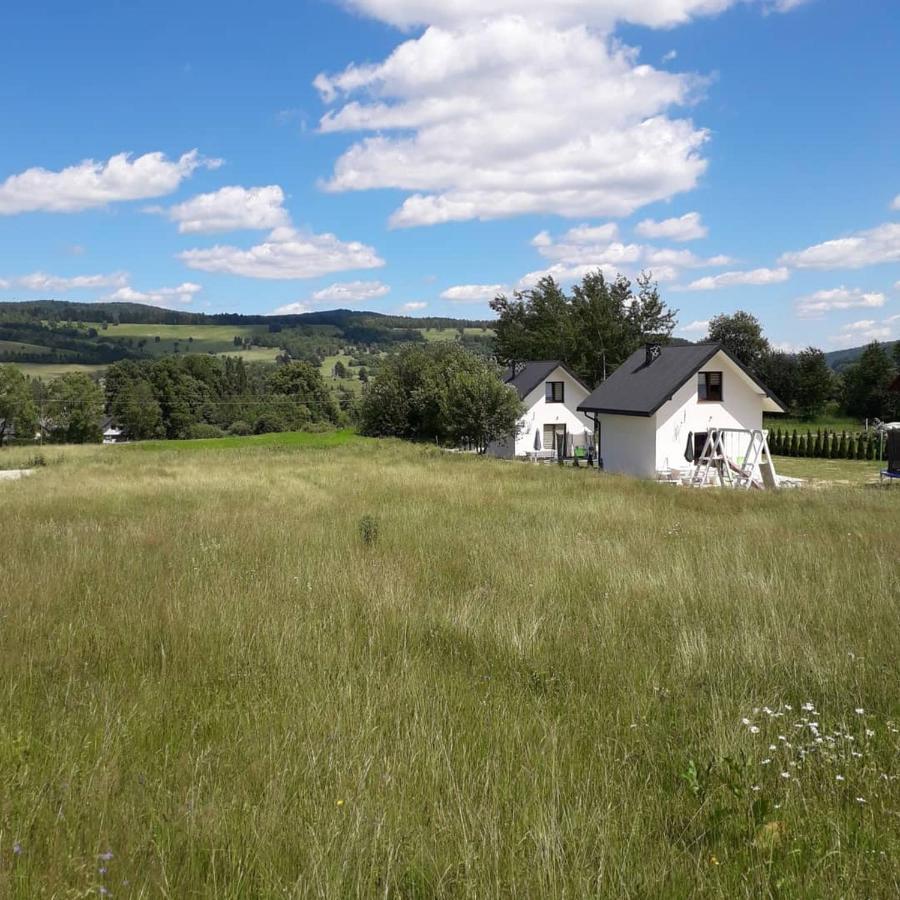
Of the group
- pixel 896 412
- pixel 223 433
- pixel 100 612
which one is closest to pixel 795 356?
pixel 896 412

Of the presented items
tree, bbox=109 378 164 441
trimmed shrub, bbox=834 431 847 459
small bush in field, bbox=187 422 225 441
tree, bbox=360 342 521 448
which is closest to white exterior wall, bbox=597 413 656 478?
tree, bbox=360 342 521 448

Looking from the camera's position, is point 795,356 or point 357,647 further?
point 795,356

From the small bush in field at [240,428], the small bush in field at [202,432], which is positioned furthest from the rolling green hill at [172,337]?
the small bush in field at [202,432]

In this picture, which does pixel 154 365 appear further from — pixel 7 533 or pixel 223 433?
pixel 7 533

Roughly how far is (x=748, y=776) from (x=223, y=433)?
9617 centimetres

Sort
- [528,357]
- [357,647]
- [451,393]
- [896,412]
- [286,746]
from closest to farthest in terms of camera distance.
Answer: [286,746] < [357,647] < [451,393] < [896,412] < [528,357]

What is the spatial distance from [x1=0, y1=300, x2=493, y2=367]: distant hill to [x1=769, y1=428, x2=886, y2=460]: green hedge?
97.4 metres

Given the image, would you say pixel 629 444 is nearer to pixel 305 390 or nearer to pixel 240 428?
pixel 240 428

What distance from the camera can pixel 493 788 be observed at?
3.11 metres

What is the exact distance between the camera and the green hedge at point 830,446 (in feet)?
131

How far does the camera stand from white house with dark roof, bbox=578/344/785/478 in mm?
29984

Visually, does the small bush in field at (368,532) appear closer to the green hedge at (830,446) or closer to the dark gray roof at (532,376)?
the dark gray roof at (532,376)

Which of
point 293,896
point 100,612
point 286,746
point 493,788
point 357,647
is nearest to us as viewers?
point 293,896

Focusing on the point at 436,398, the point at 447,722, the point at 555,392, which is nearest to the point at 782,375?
the point at 555,392
